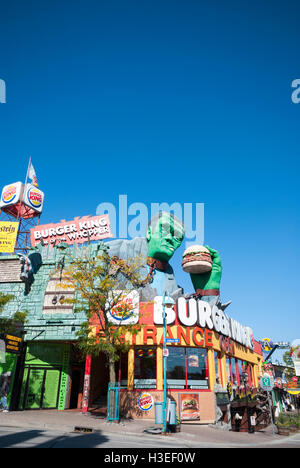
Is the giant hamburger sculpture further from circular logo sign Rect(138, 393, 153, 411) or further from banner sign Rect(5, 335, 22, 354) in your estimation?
banner sign Rect(5, 335, 22, 354)

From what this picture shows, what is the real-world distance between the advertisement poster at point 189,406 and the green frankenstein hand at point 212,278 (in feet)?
49.8

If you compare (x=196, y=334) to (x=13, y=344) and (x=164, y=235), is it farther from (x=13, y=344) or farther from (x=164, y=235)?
(x=164, y=235)

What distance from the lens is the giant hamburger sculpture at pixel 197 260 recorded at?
35344mm

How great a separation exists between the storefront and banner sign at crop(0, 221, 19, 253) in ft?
47.0

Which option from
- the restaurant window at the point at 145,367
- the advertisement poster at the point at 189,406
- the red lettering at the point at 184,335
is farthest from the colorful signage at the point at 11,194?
the advertisement poster at the point at 189,406

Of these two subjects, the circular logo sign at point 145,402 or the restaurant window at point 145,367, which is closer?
the circular logo sign at point 145,402

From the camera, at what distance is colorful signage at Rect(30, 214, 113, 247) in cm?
3631

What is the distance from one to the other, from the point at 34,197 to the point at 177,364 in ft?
89.6

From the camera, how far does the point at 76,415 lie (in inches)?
859

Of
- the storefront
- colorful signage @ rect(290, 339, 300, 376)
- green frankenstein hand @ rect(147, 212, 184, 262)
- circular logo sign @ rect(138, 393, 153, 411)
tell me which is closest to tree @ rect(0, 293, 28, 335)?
the storefront

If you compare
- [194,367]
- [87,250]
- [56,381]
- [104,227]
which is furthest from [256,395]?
[104,227]

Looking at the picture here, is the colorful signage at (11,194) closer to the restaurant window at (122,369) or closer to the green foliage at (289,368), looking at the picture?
the restaurant window at (122,369)

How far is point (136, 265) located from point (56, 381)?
12.3 m
